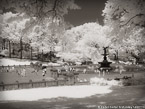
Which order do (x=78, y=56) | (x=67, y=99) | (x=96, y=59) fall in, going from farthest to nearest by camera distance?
(x=96, y=59) → (x=78, y=56) → (x=67, y=99)

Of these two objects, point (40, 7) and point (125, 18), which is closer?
point (40, 7)

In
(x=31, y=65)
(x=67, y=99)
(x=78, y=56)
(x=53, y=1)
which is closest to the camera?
(x=67, y=99)

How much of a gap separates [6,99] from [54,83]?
281cm

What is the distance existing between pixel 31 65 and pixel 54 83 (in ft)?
10.8

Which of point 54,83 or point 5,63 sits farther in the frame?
point 5,63

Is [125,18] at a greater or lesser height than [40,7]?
lesser

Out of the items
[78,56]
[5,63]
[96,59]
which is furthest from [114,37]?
[96,59]

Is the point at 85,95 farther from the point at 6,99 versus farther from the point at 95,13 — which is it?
the point at 95,13

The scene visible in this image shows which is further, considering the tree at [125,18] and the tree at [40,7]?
the tree at [125,18]

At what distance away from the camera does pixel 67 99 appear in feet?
19.2

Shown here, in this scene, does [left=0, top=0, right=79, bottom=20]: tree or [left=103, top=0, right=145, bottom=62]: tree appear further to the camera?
[left=103, top=0, right=145, bottom=62]: tree

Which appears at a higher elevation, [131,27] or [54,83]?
[131,27]

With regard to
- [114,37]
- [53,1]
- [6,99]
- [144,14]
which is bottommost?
[6,99]

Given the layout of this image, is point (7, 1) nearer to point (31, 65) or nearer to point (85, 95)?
point (85, 95)
